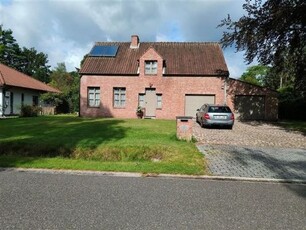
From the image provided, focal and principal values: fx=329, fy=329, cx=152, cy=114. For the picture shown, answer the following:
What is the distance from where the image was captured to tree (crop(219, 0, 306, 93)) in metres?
19.6

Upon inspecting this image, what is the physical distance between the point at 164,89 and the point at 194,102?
2.97 meters

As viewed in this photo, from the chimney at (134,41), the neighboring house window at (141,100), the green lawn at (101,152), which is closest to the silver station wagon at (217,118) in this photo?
the green lawn at (101,152)

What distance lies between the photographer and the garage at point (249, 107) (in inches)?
1154

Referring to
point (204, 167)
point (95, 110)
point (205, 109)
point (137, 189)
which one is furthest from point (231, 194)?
point (95, 110)

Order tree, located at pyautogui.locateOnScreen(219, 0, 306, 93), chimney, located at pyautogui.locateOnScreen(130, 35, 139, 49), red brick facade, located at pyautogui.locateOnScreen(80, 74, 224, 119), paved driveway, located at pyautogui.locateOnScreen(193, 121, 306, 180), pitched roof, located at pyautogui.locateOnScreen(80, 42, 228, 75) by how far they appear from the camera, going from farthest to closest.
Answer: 1. chimney, located at pyautogui.locateOnScreen(130, 35, 139, 49)
2. pitched roof, located at pyautogui.locateOnScreen(80, 42, 228, 75)
3. red brick facade, located at pyautogui.locateOnScreen(80, 74, 224, 119)
4. tree, located at pyautogui.locateOnScreen(219, 0, 306, 93)
5. paved driveway, located at pyautogui.locateOnScreen(193, 121, 306, 180)

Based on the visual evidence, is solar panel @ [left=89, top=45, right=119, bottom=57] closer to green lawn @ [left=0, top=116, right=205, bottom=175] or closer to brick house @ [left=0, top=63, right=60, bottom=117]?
brick house @ [left=0, top=63, right=60, bottom=117]

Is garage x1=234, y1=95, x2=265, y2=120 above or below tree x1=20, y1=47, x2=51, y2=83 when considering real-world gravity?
below

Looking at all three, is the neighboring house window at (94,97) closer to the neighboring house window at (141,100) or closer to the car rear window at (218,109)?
the neighboring house window at (141,100)

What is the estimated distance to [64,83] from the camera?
76062 mm

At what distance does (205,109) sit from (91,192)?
15.5 meters

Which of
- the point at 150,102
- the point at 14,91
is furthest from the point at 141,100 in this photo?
the point at 14,91

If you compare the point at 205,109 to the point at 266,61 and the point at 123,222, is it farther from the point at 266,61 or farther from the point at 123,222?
the point at 123,222

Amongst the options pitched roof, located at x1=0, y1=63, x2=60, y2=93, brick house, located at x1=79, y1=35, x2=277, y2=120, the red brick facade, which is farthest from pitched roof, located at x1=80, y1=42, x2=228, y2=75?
pitched roof, located at x1=0, y1=63, x2=60, y2=93

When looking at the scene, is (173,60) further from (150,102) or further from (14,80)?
(14,80)
